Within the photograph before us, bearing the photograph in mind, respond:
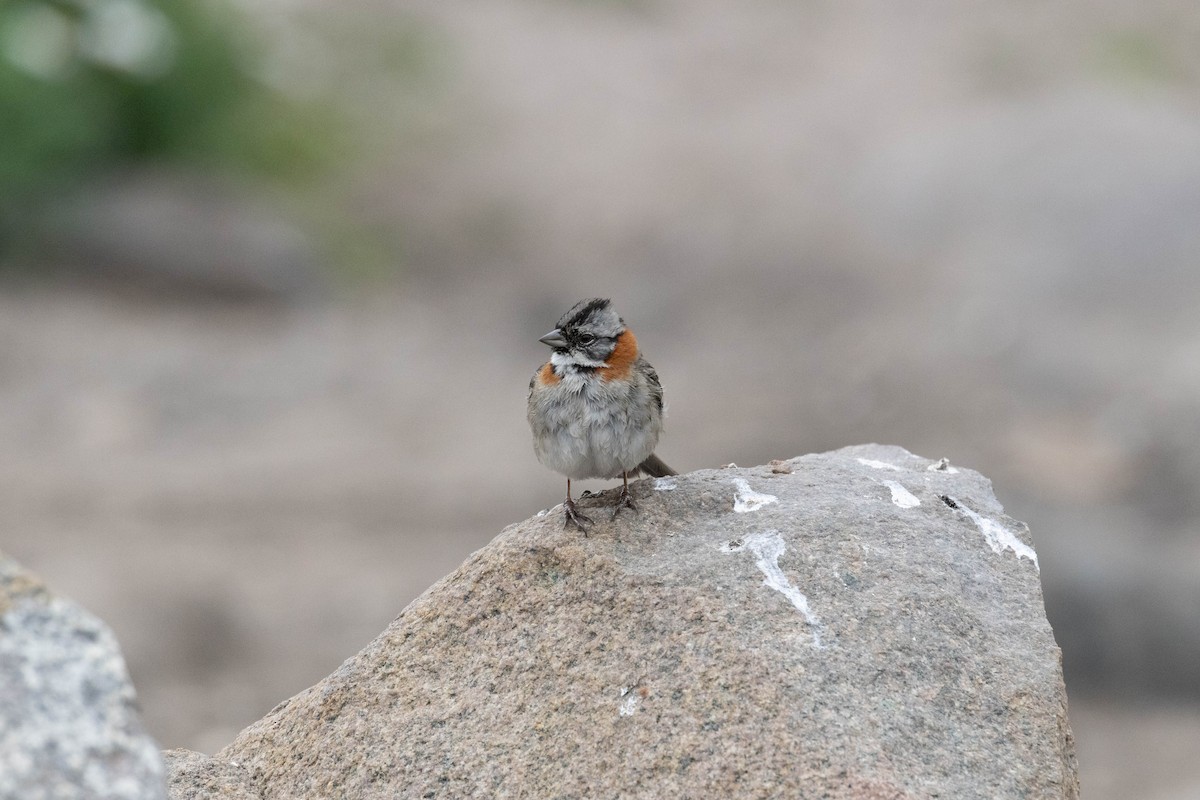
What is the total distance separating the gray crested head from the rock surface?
105 inches

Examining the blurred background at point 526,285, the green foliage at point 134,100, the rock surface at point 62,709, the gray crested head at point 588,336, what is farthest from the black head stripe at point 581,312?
the green foliage at point 134,100

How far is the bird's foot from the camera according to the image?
4.81 metres

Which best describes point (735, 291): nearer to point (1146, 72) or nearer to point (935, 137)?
point (935, 137)

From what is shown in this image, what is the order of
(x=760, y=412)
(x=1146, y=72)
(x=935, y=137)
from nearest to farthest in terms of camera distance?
(x=760, y=412) < (x=935, y=137) < (x=1146, y=72)

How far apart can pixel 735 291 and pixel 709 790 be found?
14447 mm

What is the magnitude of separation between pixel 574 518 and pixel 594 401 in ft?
1.76

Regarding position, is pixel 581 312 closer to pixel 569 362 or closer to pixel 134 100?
pixel 569 362

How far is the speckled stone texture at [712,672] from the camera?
3832 mm

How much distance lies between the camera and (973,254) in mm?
18078

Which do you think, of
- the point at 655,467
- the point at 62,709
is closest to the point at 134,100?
the point at 655,467

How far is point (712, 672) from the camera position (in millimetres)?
4051

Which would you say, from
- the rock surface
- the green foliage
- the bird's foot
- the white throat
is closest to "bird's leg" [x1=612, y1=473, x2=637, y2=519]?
the bird's foot

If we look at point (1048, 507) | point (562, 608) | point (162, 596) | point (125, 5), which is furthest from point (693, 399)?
point (562, 608)

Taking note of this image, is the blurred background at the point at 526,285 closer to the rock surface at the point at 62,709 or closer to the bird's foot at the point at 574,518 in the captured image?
the bird's foot at the point at 574,518
